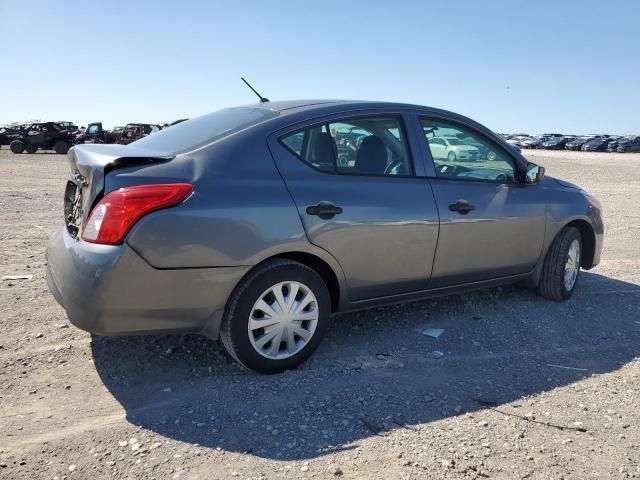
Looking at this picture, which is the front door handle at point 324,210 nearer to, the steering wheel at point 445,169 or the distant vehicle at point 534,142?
the steering wheel at point 445,169

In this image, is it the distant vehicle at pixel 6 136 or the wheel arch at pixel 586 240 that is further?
the distant vehicle at pixel 6 136

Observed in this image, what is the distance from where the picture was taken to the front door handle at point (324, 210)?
3285 millimetres

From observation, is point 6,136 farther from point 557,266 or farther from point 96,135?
point 557,266

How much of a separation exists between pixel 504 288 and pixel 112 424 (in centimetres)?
377

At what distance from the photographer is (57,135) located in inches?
1199

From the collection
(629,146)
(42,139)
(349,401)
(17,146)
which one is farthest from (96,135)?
(629,146)

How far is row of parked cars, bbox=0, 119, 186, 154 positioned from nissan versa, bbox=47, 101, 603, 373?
2620 centimetres

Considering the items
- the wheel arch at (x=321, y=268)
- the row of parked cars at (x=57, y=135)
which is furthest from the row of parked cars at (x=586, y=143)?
the wheel arch at (x=321, y=268)

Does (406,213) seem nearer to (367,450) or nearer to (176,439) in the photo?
(367,450)

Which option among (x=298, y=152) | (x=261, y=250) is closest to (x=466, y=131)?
(x=298, y=152)

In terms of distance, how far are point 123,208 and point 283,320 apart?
113cm

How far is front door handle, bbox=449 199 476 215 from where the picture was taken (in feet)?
12.9

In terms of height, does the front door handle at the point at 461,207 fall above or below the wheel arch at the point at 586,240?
above

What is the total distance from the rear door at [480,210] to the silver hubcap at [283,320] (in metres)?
1.08
